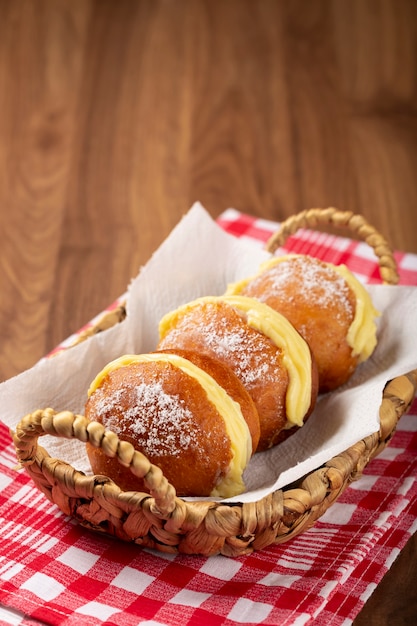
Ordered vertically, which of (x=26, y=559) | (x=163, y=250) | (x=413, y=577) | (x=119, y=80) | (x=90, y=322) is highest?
(x=119, y=80)

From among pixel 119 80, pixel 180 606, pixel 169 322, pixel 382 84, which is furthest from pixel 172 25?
pixel 180 606

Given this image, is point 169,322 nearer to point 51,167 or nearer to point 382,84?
point 51,167

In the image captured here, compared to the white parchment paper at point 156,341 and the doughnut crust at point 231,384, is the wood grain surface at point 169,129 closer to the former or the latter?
the white parchment paper at point 156,341

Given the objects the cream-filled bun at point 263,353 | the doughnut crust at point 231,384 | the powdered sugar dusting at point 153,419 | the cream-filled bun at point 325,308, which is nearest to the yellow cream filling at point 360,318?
the cream-filled bun at point 325,308

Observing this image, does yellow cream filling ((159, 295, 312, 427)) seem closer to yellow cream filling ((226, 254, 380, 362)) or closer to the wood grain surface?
yellow cream filling ((226, 254, 380, 362))

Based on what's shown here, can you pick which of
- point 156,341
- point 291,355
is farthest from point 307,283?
point 156,341
